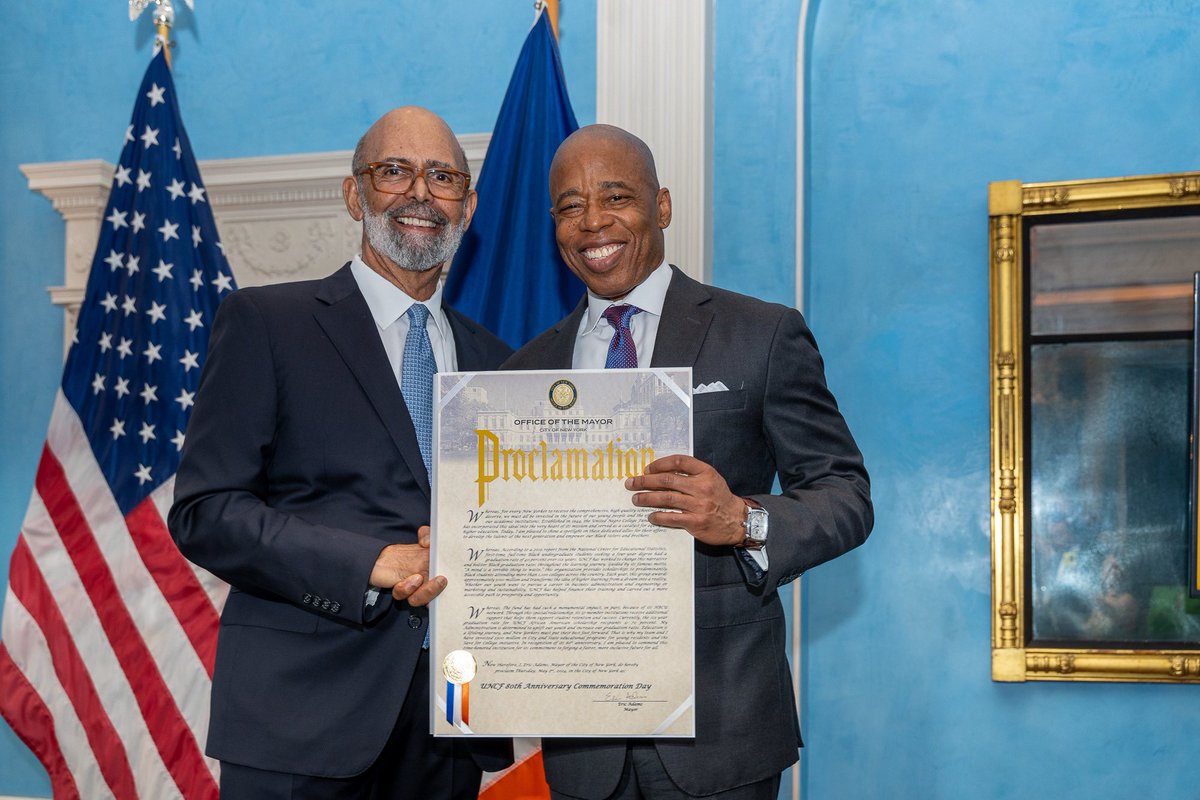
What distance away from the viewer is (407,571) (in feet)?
6.33

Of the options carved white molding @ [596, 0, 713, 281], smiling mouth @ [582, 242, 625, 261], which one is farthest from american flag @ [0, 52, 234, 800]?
smiling mouth @ [582, 242, 625, 261]

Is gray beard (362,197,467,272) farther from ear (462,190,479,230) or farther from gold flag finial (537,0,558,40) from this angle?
gold flag finial (537,0,558,40)

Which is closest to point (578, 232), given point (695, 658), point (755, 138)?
point (695, 658)

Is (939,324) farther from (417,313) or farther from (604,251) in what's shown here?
(417,313)

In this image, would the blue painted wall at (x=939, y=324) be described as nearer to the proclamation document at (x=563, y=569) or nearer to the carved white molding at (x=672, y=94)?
the carved white molding at (x=672, y=94)

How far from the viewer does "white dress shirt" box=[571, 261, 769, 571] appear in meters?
2.18

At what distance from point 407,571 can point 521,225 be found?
5.75ft

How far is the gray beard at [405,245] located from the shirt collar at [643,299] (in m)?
0.32

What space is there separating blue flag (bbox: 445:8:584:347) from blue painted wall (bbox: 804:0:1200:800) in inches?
44.3

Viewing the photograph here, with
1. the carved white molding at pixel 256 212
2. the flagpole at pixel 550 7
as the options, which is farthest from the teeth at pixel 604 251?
the carved white molding at pixel 256 212

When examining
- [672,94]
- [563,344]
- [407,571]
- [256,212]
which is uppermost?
[672,94]

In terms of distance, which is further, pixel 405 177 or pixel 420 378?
pixel 405 177

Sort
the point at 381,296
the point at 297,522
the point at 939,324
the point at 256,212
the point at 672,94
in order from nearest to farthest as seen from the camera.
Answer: the point at 297,522 → the point at 381,296 → the point at 672,94 → the point at 939,324 → the point at 256,212

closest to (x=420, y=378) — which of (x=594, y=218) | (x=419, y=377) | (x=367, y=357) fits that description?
(x=419, y=377)
